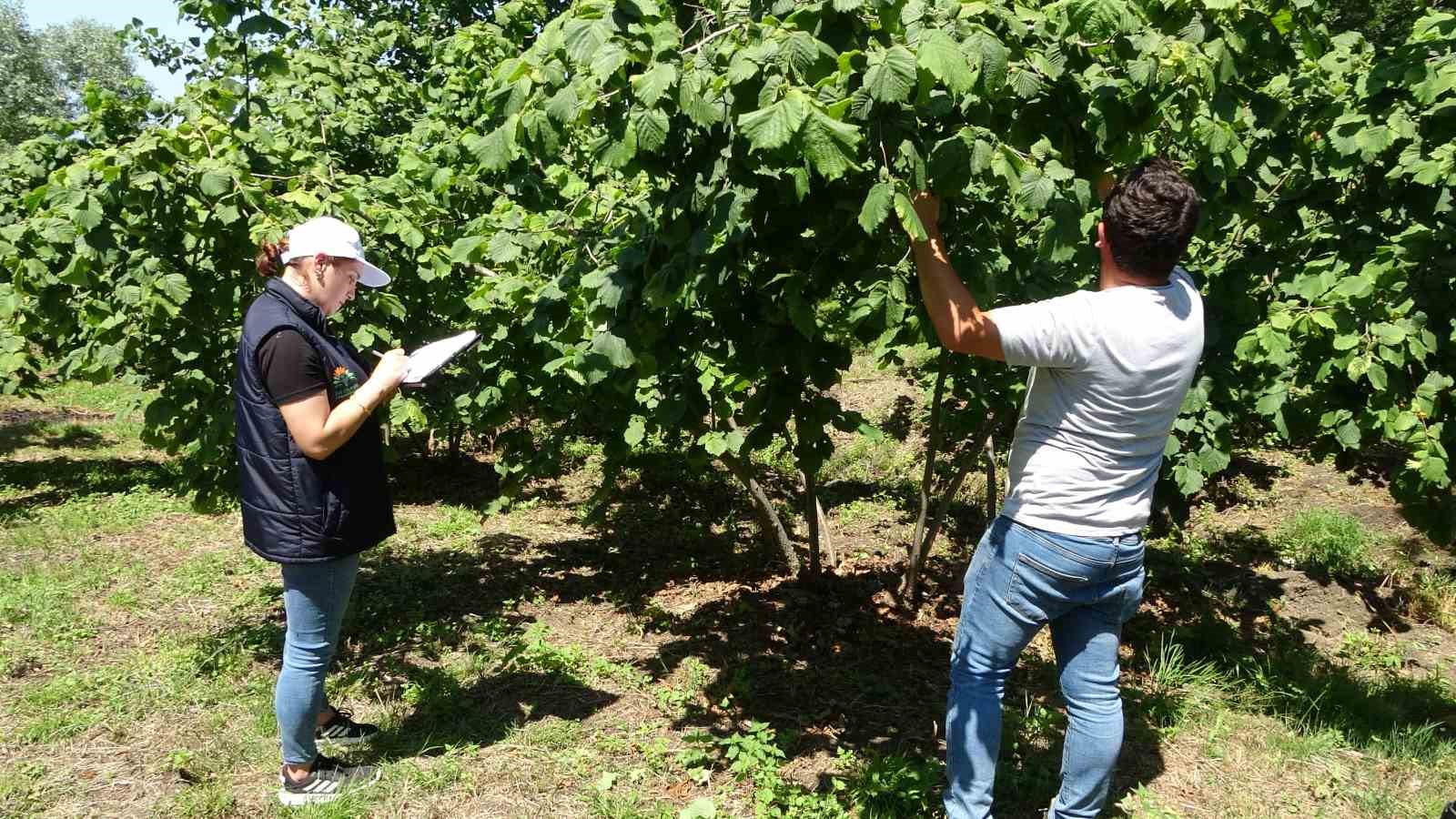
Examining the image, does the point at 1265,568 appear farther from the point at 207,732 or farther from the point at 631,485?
the point at 207,732

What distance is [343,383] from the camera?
112 inches

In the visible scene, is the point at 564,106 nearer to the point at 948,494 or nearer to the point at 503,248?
the point at 503,248

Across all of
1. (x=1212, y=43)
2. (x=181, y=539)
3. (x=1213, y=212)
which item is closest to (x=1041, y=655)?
(x=1213, y=212)

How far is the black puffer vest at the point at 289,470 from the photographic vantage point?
276 centimetres

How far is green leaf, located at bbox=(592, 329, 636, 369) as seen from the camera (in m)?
2.72

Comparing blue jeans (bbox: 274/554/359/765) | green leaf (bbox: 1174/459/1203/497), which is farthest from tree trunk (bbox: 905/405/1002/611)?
blue jeans (bbox: 274/554/359/765)

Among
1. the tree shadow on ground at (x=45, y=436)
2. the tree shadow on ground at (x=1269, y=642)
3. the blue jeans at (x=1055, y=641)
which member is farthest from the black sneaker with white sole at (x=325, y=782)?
the tree shadow on ground at (x=45, y=436)

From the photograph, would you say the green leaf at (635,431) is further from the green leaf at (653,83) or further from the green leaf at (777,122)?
the green leaf at (777,122)

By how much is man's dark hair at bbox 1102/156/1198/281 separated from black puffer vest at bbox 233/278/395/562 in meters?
2.09

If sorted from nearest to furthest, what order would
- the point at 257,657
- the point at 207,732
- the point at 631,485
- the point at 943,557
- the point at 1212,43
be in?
the point at 1212,43
the point at 207,732
the point at 257,657
the point at 943,557
the point at 631,485

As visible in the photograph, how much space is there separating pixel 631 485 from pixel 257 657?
3.49 meters

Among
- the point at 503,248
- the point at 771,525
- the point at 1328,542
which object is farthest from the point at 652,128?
the point at 1328,542

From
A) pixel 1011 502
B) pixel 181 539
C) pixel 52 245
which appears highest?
pixel 52 245

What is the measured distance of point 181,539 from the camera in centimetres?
650
